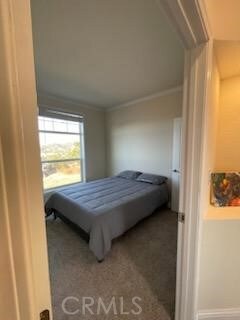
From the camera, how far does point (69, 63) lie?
7.51 ft

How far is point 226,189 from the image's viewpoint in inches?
55.2

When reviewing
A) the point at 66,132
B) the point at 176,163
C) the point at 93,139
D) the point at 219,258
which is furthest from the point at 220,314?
the point at 93,139

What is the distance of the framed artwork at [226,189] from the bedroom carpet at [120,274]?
1018 mm

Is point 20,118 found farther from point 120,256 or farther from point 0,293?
point 120,256

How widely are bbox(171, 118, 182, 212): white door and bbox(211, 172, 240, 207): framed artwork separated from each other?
1846mm

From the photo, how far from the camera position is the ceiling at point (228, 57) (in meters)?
1.10

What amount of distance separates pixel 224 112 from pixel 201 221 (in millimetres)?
1169

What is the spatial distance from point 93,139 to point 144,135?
1466 mm

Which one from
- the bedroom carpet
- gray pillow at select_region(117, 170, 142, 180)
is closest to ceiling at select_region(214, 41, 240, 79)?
the bedroom carpet

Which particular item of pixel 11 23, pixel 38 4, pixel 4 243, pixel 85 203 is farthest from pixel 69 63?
pixel 4 243

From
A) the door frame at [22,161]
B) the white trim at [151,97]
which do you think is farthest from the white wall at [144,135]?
the door frame at [22,161]

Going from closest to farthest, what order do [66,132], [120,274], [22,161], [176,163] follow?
[22,161] < [120,274] < [176,163] < [66,132]

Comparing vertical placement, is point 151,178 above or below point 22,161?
below

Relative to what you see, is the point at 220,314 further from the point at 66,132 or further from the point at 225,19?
the point at 66,132
